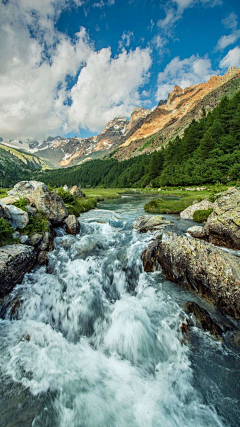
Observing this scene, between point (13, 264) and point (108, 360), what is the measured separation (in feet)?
20.9

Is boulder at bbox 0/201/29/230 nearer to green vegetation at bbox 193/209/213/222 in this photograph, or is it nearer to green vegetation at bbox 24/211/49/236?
green vegetation at bbox 24/211/49/236

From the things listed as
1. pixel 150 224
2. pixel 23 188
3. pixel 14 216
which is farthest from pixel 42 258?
pixel 23 188

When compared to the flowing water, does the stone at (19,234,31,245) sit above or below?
above

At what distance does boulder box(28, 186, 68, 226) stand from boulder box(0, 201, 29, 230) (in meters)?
2.79

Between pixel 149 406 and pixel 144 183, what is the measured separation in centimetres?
9803

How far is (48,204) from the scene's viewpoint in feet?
50.4

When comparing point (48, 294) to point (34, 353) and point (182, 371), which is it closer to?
point (34, 353)

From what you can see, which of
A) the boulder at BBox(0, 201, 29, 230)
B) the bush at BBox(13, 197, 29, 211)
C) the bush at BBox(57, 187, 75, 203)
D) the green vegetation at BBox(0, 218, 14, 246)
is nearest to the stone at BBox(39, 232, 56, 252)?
the boulder at BBox(0, 201, 29, 230)

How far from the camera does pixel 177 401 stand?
4.69 m

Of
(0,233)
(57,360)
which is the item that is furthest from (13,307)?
(0,233)

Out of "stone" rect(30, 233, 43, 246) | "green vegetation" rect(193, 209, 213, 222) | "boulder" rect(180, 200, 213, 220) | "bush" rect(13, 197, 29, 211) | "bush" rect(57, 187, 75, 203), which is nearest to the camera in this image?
"stone" rect(30, 233, 43, 246)

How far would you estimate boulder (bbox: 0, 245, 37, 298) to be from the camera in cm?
782

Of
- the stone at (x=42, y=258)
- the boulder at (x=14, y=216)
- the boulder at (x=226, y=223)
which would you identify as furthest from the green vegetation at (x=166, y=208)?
the boulder at (x=14, y=216)

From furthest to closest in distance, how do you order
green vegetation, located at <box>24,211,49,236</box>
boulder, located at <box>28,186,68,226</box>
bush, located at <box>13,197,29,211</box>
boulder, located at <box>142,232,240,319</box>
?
boulder, located at <box>28,186,68,226</box>
bush, located at <box>13,197,29,211</box>
green vegetation, located at <box>24,211,49,236</box>
boulder, located at <box>142,232,240,319</box>
